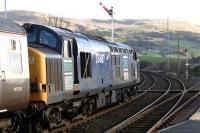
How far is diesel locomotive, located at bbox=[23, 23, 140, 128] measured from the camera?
16562mm

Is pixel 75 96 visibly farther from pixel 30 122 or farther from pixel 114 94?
pixel 114 94

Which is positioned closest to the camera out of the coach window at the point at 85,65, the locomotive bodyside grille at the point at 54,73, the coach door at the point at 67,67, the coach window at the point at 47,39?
the locomotive bodyside grille at the point at 54,73

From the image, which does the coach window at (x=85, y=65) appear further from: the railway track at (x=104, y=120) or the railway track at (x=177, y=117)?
the railway track at (x=177, y=117)

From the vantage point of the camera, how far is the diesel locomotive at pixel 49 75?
14.4 metres

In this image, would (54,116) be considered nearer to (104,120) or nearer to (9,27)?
(104,120)

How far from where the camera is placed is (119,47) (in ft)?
100

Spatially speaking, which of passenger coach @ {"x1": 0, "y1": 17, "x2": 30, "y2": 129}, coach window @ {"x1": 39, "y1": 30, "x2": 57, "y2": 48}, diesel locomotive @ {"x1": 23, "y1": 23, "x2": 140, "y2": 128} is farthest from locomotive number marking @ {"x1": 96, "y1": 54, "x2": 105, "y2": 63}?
passenger coach @ {"x1": 0, "y1": 17, "x2": 30, "y2": 129}

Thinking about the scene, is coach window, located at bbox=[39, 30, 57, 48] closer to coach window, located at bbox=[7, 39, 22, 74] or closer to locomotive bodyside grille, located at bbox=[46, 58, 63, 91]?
Result: locomotive bodyside grille, located at bbox=[46, 58, 63, 91]

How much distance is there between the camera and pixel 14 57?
14641 mm

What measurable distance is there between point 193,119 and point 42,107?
6.41m

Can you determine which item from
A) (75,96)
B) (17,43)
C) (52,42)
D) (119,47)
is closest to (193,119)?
(75,96)

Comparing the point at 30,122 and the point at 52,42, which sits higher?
the point at 52,42

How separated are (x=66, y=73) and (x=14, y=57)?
4.39 metres

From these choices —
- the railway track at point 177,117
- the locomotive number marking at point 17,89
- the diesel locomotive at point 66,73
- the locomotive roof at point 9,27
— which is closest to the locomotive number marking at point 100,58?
the diesel locomotive at point 66,73
